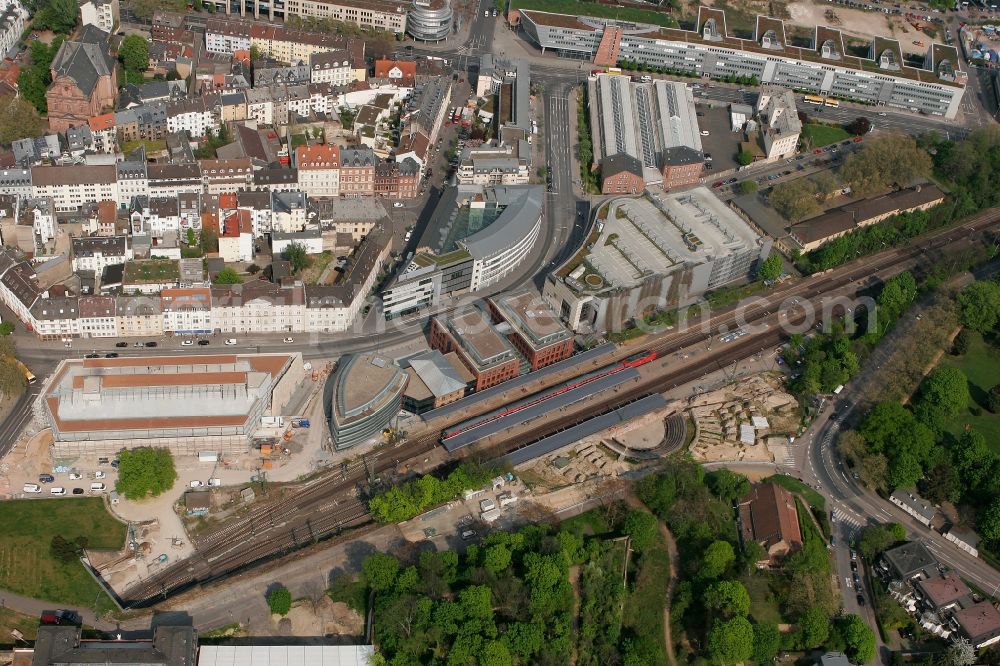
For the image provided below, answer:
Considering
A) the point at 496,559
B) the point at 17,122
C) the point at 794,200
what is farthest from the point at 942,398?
the point at 17,122

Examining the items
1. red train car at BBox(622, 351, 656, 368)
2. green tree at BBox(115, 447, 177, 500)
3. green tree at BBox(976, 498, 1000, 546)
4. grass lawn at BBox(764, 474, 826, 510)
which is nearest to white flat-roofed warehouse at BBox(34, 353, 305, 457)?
green tree at BBox(115, 447, 177, 500)

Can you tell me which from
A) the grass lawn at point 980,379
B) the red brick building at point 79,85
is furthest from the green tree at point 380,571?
the red brick building at point 79,85

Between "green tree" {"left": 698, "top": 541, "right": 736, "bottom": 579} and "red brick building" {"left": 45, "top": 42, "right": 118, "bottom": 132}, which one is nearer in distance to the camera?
"green tree" {"left": 698, "top": 541, "right": 736, "bottom": 579}

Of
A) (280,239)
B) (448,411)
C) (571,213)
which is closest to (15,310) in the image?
(280,239)

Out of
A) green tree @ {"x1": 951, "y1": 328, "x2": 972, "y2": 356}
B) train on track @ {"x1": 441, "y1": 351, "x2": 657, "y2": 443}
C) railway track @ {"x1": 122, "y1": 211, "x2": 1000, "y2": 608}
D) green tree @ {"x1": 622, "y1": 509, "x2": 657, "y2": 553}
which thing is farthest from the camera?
green tree @ {"x1": 951, "y1": 328, "x2": 972, "y2": 356}

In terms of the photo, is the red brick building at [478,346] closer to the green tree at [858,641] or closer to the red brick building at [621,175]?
the red brick building at [621,175]

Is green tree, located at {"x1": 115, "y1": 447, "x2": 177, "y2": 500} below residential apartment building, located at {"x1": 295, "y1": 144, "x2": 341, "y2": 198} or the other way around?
below

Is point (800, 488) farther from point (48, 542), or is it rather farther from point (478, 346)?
point (48, 542)

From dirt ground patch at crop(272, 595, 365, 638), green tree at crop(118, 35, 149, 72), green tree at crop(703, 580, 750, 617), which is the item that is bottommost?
dirt ground patch at crop(272, 595, 365, 638)

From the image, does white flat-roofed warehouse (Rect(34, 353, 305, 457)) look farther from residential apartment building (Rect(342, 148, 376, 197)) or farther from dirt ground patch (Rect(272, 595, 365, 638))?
residential apartment building (Rect(342, 148, 376, 197))

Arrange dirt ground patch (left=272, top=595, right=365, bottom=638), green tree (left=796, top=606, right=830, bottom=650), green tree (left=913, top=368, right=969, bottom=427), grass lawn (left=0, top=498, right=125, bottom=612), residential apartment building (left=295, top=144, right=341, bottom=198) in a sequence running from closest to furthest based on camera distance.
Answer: grass lawn (left=0, top=498, right=125, bottom=612)
dirt ground patch (left=272, top=595, right=365, bottom=638)
green tree (left=796, top=606, right=830, bottom=650)
green tree (left=913, top=368, right=969, bottom=427)
residential apartment building (left=295, top=144, right=341, bottom=198)
